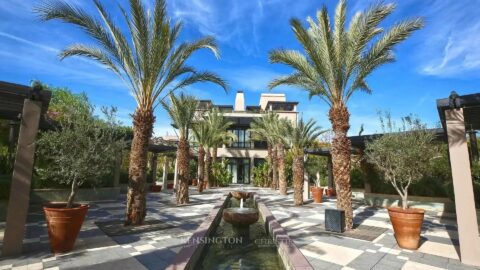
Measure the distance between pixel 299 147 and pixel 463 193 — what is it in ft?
34.3

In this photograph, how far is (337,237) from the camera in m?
8.24

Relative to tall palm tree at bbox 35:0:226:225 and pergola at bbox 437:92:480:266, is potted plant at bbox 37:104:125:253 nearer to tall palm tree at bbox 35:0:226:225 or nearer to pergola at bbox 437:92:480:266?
tall palm tree at bbox 35:0:226:225

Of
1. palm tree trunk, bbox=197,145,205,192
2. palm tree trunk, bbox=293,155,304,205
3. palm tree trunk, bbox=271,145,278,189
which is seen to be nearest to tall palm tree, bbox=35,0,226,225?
palm tree trunk, bbox=293,155,304,205

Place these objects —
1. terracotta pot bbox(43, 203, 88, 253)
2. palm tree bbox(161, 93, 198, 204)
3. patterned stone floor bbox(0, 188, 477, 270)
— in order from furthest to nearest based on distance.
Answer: palm tree bbox(161, 93, 198, 204), terracotta pot bbox(43, 203, 88, 253), patterned stone floor bbox(0, 188, 477, 270)

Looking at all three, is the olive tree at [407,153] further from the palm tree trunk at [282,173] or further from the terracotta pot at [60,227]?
the palm tree trunk at [282,173]

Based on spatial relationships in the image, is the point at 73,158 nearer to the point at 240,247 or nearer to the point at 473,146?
the point at 240,247

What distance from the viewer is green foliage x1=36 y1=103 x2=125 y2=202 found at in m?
6.48

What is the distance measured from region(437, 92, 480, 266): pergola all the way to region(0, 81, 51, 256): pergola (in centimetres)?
1001

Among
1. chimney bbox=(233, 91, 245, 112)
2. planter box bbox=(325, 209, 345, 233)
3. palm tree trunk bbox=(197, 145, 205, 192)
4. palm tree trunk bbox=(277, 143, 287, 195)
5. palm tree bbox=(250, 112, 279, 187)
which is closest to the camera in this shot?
planter box bbox=(325, 209, 345, 233)

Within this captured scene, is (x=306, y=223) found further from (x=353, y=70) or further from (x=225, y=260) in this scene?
(x=353, y=70)

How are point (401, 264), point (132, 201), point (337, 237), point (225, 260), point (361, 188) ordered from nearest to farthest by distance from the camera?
1. point (401, 264)
2. point (225, 260)
3. point (337, 237)
4. point (132, 201)
5. point (361, 188)

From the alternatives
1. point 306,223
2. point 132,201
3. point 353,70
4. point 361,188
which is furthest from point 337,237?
point 361,188

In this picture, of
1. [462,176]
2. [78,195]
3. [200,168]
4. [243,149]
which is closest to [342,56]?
[462,176]

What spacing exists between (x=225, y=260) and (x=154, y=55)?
6843 millimetres
